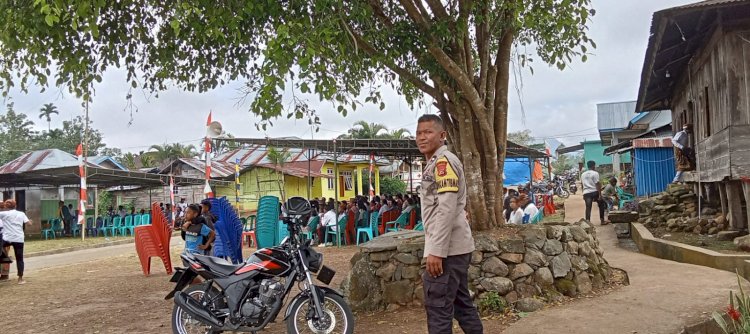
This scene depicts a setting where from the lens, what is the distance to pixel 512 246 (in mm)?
5586

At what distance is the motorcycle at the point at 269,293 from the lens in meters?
4.71

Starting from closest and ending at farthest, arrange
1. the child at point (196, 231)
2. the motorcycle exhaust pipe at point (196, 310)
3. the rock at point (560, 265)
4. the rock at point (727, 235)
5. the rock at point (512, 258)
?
the motorcycle exhaust pipe at point (196, 310) < the rock at point (512, 258) < the rock at point (560, 265) < the child at point (196, 231) < the rock at point (727, 235)

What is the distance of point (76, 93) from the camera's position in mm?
7262

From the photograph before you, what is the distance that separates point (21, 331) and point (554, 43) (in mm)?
7542

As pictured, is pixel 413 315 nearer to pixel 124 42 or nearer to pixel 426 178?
pixel 426 178

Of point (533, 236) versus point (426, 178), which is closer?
point (426, 178)

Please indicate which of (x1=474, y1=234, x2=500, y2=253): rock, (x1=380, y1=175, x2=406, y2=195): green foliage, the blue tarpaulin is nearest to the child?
(x1=474, y1=234, x2=500, y2=253): rock

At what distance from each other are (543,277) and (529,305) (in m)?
0.44

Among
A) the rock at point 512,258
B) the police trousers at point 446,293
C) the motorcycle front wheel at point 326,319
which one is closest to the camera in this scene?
the police trousers at point 446,293

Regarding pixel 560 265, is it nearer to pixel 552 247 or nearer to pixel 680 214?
pixel 552 247

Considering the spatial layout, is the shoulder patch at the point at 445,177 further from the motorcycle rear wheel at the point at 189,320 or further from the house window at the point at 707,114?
the house window at the point at 707,114

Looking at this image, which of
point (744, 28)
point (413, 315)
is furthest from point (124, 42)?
point (744, 28)

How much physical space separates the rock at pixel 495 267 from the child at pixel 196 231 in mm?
4332

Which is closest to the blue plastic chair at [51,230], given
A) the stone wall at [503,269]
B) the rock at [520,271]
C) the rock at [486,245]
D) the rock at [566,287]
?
the stone wall at [503,269]
